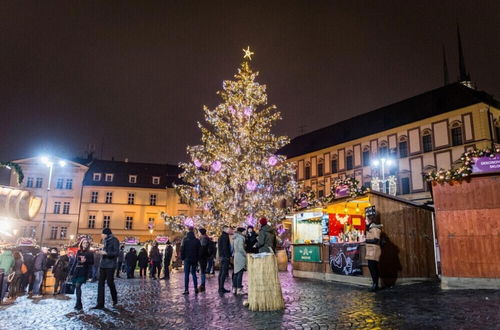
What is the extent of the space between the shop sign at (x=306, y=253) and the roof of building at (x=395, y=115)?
85.0ft

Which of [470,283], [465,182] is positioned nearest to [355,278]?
[470,283]

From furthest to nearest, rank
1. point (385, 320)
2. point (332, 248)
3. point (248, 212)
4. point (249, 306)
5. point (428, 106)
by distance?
1. point (428, 106)
2. point (248, 212)
3. point (332, 248)
4. point (249, 306)
5. point (385, 320)

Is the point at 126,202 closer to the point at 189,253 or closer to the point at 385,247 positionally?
the point at 189,253

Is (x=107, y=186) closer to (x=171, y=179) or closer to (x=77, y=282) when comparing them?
(x=171, y=179)

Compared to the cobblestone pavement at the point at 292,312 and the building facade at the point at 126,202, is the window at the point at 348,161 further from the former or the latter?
the cobblestone pavement at the point at 292,312

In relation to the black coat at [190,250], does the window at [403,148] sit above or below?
above

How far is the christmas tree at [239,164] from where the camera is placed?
22656 millimetres

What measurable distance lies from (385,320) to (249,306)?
2.77 meters

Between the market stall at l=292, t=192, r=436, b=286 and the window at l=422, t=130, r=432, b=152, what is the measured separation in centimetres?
2539

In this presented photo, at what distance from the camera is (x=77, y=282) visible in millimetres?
9227

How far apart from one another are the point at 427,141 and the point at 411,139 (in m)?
1.65

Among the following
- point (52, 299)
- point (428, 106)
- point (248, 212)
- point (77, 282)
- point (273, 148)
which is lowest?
point (52, 299)

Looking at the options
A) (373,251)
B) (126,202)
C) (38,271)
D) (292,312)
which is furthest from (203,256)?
(126,202)

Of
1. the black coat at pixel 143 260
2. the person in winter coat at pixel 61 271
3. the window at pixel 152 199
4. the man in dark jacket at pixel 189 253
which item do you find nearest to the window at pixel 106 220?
the window at pixel 152 199
